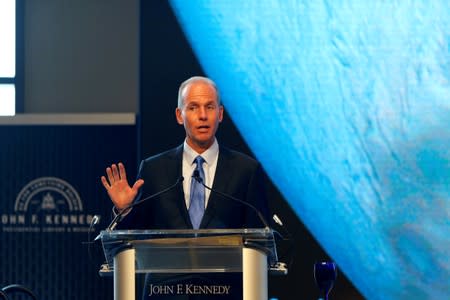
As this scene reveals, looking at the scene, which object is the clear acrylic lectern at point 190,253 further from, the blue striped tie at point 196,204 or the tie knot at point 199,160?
the tie knot at point 199,160

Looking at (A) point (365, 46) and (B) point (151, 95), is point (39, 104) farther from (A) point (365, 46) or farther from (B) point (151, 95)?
(A) point (365, 46)

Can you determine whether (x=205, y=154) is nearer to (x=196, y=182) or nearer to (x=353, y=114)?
(x=196, y=182)

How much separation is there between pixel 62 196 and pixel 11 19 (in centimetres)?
133

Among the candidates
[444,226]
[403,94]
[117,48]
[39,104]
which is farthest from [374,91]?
[39,104]

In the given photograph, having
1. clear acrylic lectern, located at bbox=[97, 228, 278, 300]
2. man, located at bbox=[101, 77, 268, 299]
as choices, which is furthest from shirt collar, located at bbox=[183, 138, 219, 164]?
clear acrylic lectern, located at bbox=[97, 228, 278, 300]

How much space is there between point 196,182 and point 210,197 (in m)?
0.08

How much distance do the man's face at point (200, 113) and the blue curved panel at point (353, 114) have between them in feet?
5.58

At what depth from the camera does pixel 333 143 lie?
4781 millimetres

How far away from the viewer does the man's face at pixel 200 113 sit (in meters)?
3.08

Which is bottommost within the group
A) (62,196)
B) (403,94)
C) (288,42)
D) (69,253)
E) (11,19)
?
(69,253)

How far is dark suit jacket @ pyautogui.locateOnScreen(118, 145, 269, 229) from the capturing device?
2949 mm

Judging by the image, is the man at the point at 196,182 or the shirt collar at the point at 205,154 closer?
the man at the point at 196,182

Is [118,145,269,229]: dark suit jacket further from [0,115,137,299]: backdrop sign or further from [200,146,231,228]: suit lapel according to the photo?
[0,115,137,299]: backdrop sign

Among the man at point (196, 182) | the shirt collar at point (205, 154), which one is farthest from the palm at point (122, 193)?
the shirt collar at point (205, 154)
